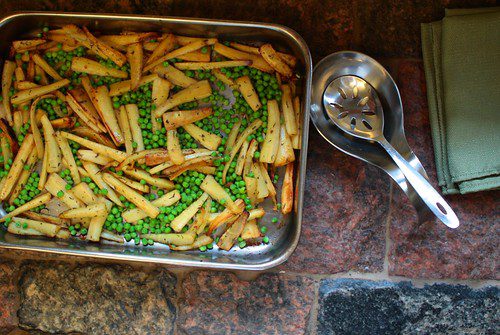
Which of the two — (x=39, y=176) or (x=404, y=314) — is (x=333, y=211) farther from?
(x=39, y=176)

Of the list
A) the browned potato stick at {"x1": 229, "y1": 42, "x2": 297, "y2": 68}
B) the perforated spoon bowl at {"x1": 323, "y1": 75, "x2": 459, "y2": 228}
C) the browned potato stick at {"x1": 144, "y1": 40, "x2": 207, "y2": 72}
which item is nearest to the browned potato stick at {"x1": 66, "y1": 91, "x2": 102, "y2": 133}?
the browned potato stick at {"x1": 144, "y1": 40, "x2": 207, "y2": 72}

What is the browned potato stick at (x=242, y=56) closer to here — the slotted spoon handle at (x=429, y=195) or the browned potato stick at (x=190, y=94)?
the browned potato stick at (x=190, y=94)

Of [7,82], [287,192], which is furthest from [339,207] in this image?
[7,82]

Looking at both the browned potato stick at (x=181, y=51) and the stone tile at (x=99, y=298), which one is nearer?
the browned potato stick at (x=181, y=51)

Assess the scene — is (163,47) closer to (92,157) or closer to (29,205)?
(92,157)

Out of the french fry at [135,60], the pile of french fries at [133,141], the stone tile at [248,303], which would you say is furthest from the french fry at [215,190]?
the french fry at [135,60]

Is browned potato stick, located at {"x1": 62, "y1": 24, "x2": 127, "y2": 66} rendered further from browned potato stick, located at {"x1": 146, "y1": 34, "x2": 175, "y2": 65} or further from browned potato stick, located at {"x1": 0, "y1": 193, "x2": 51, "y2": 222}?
browned potato stick, located at {"x1": 0, "y1": 193, "x2": 51, "y2": 222}

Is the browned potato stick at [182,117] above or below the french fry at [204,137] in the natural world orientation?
above
